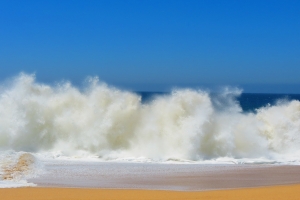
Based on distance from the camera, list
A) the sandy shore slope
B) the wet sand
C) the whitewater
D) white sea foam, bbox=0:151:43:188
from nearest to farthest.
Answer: the sandy shore slope
white sea foam, bbox=0:151:43:188
the wet sand
the whitewater

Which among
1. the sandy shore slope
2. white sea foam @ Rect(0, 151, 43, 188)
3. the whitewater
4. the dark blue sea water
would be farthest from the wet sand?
the dark blue sea water

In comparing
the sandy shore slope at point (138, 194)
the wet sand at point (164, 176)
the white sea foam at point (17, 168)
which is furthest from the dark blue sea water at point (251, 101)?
the sandy shore slope at point (138, 194)

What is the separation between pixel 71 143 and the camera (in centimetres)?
1741

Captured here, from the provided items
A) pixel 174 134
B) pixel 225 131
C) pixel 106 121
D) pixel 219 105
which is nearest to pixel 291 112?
pixel 219 105

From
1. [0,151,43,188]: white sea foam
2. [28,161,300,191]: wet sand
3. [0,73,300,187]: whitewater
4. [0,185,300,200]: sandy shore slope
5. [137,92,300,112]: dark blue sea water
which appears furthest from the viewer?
[137,92,300,112]: dark blue sea water

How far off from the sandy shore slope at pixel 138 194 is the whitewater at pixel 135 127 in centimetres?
472

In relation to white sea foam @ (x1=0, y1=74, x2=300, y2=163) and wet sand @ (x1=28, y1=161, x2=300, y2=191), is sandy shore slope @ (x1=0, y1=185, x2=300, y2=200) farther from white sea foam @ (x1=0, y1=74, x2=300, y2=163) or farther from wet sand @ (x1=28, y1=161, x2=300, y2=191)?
white sea foam @ (x1=0, y1=74, x2=300, y2=163)

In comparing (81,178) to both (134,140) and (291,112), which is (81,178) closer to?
(134,140)

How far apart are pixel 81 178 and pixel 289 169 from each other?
646 cm

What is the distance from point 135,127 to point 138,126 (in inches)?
5.2

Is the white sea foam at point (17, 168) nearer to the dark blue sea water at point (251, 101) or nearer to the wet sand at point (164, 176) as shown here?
the wet sand at point (164, 176)

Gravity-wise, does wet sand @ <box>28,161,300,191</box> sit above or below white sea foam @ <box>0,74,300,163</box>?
below

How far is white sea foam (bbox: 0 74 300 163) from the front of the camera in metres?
16.3

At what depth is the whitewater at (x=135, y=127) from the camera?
16.1m
